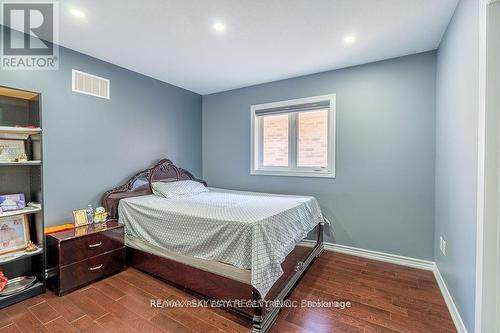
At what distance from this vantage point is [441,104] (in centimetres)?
238

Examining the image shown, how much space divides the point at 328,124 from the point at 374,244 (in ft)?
5.52

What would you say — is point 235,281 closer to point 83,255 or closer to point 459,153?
point 83,255

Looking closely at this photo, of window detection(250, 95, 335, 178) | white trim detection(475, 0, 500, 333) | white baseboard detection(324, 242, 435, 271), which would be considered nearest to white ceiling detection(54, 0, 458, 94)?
window detection(250, 95, 335, 178)

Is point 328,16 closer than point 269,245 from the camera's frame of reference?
No

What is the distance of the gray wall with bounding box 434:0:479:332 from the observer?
1.50 metres

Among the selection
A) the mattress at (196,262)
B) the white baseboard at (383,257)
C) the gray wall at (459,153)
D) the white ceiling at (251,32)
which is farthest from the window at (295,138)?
the mattress at (196,262)

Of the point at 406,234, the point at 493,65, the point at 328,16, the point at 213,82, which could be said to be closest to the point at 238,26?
the point at 328,16

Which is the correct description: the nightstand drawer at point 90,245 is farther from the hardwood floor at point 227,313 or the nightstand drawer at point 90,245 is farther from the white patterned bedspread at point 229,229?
the hardwood floor at point 227,313

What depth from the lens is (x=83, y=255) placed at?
7.52 ft

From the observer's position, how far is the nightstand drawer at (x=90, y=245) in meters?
2.17

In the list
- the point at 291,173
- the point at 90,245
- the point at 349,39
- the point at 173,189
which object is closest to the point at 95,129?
the point at 173,189

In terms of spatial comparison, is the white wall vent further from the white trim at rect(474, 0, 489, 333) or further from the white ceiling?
the white trim at rect(474, 0, 489, 333)

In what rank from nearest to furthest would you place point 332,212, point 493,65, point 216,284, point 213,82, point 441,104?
1. point 493,65
2. point 216,284
3. point 441,104
4. point 332,212
5. point 213,82

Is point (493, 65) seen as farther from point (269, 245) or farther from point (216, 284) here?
point (216, 284)
